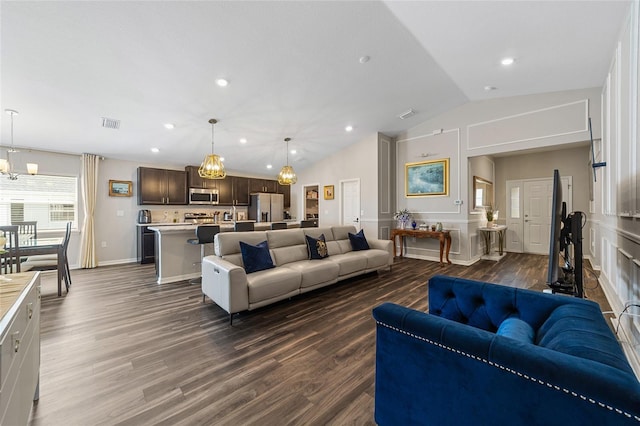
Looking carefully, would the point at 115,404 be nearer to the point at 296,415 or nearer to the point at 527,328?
the point at 296,415

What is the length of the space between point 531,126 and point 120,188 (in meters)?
8.67

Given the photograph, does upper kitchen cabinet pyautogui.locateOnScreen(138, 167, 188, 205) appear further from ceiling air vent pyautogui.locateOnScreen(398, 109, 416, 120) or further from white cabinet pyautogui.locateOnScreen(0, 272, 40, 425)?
ceiling air vent pyautogui.locateOnScreen(398, 109, 416, 120)

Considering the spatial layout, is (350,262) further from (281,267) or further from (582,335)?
(582,335)

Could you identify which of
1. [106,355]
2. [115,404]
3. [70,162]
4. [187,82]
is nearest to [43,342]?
[106,355]

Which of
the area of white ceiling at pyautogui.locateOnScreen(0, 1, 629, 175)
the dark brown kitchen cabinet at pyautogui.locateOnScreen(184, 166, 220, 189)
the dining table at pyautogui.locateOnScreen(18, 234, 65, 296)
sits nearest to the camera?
the area of white ceiling at pyautogui.locateOnScreen(0, 1, 629, 175)

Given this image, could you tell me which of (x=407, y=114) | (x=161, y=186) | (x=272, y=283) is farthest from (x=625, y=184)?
(x=161, y=186)

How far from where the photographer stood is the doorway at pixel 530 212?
21.8 feet

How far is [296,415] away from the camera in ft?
5.17

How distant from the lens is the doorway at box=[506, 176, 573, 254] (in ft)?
21.8

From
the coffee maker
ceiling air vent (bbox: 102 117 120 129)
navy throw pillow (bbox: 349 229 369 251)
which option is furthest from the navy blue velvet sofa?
the coffee maker

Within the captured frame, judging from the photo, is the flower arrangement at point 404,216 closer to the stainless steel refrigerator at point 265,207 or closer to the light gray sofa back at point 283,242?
the light gray sofa back at point 283,242

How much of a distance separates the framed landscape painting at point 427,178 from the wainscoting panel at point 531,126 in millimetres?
729

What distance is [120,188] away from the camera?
603 cm

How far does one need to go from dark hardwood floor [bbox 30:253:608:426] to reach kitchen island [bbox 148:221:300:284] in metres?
0.54
